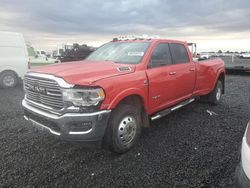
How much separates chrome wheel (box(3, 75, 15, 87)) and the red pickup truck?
6848 mm

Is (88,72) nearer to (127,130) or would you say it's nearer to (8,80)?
(127,130)

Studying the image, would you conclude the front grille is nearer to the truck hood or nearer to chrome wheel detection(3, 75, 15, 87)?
the truck hood

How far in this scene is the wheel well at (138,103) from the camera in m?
4.02

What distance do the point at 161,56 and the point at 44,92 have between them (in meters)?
2.43

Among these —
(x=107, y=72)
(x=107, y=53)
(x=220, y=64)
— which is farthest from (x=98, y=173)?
(x=220, y=64)

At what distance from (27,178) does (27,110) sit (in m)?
1.28

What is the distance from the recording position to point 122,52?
4953 mm

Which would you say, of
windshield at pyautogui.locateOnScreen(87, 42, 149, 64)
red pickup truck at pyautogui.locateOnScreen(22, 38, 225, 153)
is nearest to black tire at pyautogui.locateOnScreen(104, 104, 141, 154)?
red pickup truck at pyautogui.locateOnScreen(22, 38, 225, 153)

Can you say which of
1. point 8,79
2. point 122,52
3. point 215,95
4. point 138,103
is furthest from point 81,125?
point 8,79

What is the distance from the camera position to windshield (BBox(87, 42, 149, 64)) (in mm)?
4594

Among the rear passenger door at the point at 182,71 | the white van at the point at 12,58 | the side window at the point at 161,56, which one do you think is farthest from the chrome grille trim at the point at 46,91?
the white van at the point at 12,58

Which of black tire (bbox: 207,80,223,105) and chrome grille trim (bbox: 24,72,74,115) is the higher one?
chrome grille trim (bbox: 24,72,74,115)

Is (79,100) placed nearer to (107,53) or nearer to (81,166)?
(81,166)

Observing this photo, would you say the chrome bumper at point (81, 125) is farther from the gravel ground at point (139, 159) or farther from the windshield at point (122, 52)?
the windshield at point (122, 52)
